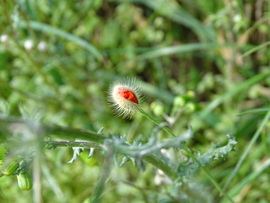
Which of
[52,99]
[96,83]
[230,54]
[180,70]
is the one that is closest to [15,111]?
[52,99]

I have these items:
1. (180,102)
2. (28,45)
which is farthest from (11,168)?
(28,45)

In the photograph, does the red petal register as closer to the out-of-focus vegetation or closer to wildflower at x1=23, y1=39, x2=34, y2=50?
the out-of-focus vegetation

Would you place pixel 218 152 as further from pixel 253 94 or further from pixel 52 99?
pixel 52 99

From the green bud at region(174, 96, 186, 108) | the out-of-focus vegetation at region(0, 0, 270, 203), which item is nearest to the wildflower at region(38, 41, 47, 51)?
the out-of-focus vegetation at region(0, 0, 270, 203)

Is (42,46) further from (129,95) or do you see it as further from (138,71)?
(129,95)

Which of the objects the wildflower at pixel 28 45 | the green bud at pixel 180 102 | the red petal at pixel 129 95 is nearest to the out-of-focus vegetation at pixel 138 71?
the wildflower at pixel 28 45

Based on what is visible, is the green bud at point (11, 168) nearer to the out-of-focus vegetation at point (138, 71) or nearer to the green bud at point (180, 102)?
the green bud at point (180, 102)
